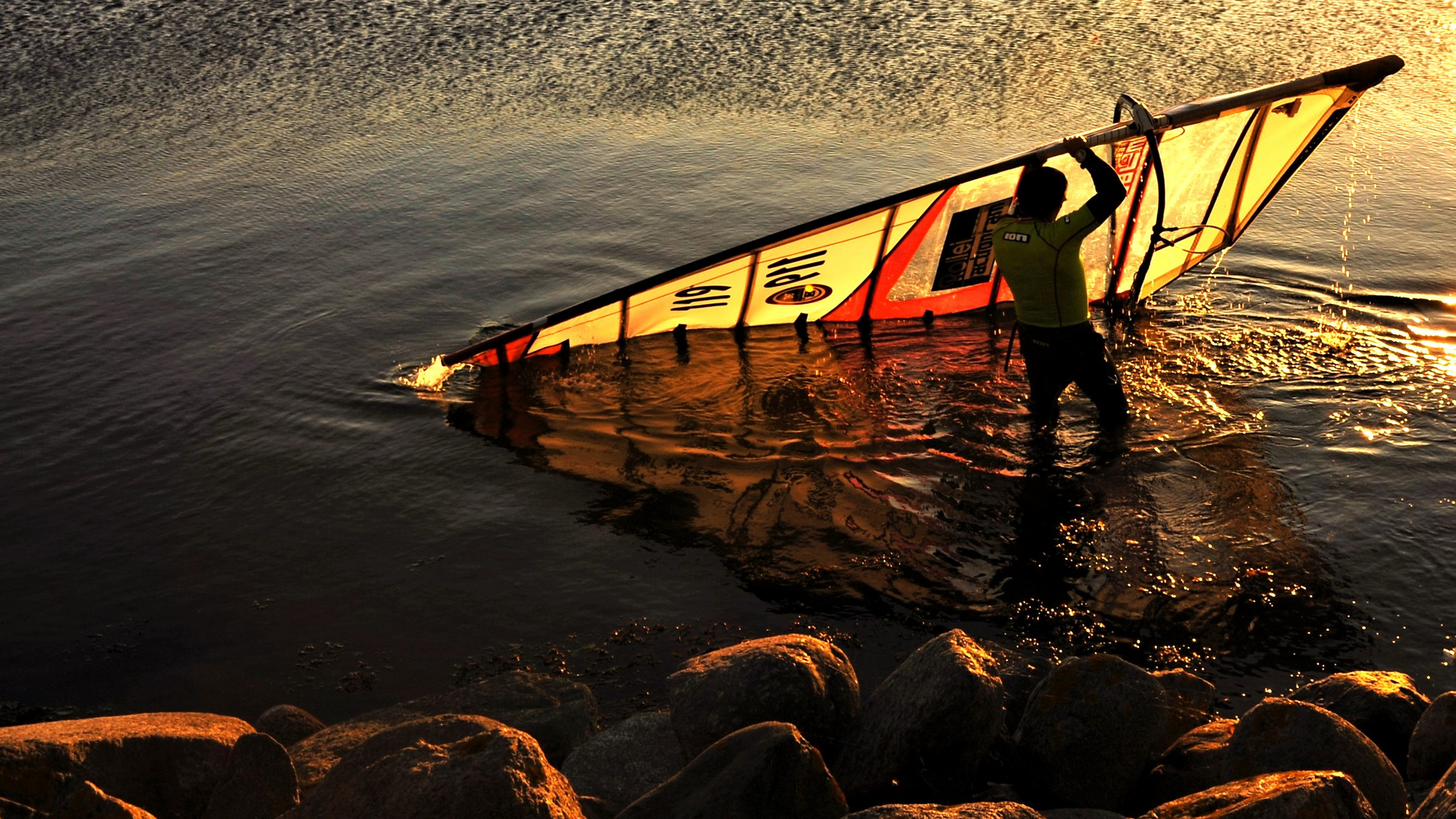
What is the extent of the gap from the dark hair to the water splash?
4.79m

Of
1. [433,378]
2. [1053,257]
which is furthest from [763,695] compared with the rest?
[433,378]

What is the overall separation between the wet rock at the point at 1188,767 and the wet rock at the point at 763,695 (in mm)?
1279

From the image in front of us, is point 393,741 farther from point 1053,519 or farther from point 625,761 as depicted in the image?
point 1053,519

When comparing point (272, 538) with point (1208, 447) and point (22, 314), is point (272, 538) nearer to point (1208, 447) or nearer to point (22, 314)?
point (22, 314)

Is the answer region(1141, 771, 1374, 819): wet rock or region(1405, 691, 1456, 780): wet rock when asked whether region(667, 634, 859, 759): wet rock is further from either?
region(1405, 691, 1456, 780): wet rock

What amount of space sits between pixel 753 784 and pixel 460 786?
104 cm

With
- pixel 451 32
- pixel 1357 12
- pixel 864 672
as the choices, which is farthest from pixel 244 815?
pixel 1357 12

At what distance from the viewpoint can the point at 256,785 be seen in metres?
4.62

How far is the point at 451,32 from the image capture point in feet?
60.8

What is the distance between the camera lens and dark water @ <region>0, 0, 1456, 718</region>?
6.33 meters

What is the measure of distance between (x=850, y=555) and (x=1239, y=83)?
35.9 ft

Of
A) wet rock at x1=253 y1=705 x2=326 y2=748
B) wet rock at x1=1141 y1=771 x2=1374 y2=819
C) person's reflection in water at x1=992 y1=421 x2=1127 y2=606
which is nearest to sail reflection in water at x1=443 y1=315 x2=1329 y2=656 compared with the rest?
person's reflection in water at x1=992 y1=421 x2=1127 y2=606

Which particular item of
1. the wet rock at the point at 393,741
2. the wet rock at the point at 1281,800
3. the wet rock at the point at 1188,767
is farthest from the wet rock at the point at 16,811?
the wet rock at the point at 1188,767

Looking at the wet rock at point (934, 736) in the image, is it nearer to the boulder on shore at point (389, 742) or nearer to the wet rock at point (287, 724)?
the boulder on shore at point (389, 742)
